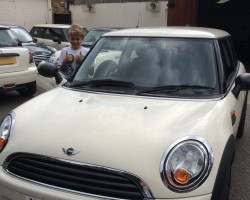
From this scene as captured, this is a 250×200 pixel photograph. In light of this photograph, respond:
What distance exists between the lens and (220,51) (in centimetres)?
343

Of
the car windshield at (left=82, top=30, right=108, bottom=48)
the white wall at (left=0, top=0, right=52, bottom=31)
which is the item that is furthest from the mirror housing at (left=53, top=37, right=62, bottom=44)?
the white wall at (left=0, top=0, right=52, bottom=31)

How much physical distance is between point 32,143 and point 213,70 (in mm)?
1685

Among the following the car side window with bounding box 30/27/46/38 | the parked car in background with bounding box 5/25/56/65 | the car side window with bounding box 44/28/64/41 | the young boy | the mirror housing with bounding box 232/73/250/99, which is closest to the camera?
the mirror housing with bounding box 232/73/250/99

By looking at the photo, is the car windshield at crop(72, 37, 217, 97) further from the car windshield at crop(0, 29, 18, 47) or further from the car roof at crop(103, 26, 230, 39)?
the car windshield at crop(0, 29, 18, 47)

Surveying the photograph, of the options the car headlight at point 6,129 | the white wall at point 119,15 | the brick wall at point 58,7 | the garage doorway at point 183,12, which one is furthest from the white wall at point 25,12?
the car headlight at point 6,129

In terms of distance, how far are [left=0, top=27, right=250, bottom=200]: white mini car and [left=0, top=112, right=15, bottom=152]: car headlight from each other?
0.01m

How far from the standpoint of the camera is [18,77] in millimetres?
6598

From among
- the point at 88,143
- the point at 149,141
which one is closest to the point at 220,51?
the point at 149,141

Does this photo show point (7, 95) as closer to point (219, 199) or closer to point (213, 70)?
point (213, 70)

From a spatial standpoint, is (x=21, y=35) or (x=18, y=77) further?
(x=21, y=35)

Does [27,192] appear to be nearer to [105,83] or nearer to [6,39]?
[105,83]

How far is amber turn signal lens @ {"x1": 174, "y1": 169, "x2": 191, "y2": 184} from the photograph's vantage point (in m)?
2.20

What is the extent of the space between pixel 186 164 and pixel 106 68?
5.42 ft

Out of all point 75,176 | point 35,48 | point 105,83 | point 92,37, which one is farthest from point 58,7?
point 75,176
